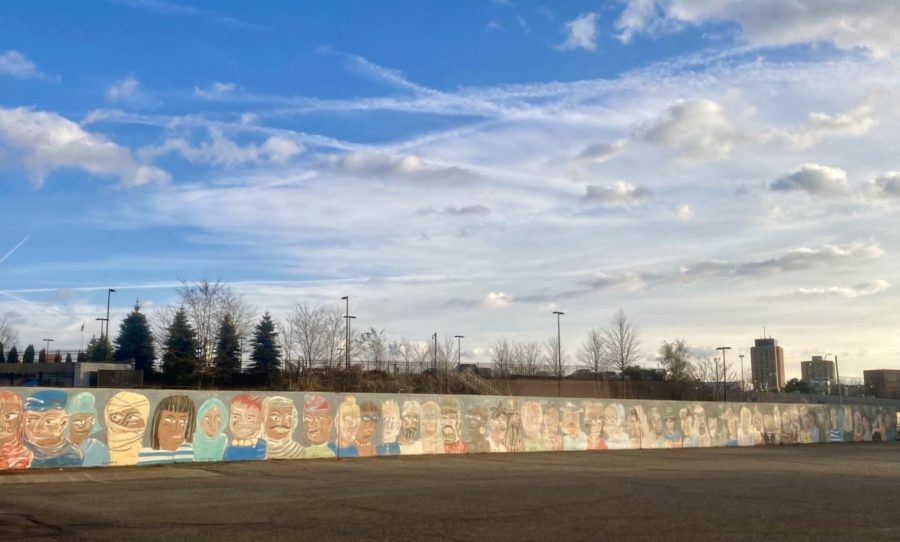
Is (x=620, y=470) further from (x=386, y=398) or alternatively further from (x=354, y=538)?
(x=354, y=538)

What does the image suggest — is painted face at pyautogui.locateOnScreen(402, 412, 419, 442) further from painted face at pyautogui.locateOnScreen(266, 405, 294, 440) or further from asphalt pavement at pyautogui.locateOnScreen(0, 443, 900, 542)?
asphalt pavement at pyautogui.locateOnScreen(0, 443, 900, 542)

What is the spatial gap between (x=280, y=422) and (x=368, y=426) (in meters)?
4.00

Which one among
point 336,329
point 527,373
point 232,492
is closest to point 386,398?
point 232,492

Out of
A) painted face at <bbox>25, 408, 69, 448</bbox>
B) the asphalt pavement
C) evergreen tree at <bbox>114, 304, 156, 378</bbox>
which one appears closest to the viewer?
the asphalt pavement

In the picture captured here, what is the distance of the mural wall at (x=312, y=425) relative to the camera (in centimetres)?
2373

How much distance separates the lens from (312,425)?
29688 millimetres

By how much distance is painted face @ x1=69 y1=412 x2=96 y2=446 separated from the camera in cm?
2394

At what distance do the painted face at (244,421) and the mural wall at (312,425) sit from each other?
35 millimetres

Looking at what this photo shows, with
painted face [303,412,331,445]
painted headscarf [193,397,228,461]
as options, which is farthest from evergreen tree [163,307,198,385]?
painted headscarf [193,397,228,461]

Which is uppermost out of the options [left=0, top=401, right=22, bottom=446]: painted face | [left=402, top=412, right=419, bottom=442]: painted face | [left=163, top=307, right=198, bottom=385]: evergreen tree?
[left=163, top=307, right=198, bottom=385]: evergreen tree

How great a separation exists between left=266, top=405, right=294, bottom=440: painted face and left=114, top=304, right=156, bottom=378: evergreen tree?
58.5 metres

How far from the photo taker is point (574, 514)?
14.4 m

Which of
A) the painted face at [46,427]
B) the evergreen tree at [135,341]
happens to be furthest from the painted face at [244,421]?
the evergreen tree at [135,341]

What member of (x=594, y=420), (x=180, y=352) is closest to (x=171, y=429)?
(x=594, y=420)
